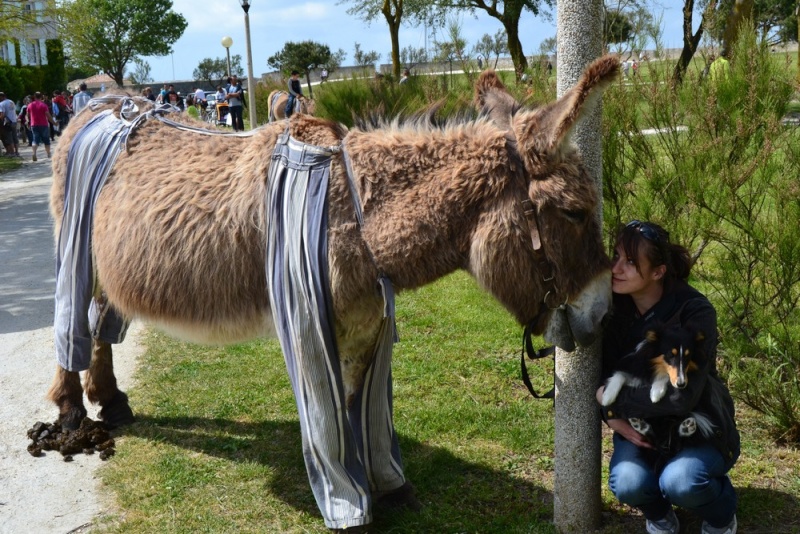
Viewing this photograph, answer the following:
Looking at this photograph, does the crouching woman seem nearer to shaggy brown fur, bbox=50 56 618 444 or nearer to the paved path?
shaggy brown fur, bbox=50 56 618 444

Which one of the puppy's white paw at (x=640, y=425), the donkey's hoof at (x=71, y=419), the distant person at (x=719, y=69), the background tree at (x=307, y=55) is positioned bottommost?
the donkey's hoof at (x=71, y=419)

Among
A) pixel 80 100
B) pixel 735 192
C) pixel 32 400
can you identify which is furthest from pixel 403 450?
pixel 80 100

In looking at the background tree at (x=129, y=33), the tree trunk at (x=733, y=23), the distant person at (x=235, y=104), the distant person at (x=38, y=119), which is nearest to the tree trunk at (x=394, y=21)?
the distant person at (x=235, y=104)

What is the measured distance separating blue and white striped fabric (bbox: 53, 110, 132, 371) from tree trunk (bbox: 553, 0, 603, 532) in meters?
2.42

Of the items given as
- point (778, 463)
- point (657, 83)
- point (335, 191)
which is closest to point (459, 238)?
point (335, 191)

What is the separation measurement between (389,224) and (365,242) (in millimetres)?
129

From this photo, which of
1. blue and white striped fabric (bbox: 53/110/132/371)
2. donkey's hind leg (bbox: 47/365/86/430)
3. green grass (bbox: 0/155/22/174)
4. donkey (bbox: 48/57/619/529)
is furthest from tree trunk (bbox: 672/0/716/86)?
green grass (bbox: 0/155/22/174)

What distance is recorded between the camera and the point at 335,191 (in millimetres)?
2975

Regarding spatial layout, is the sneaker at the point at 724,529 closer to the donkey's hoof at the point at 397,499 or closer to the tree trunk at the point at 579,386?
the tree trunk at the point at 579,386

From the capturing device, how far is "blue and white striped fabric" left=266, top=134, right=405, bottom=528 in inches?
115

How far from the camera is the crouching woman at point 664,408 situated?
9.50 feet

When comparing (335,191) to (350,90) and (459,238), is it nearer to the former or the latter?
(459,238)

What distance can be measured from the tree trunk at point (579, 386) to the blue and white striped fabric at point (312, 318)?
2.87ft

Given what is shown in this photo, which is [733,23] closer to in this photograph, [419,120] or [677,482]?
[419,120]
